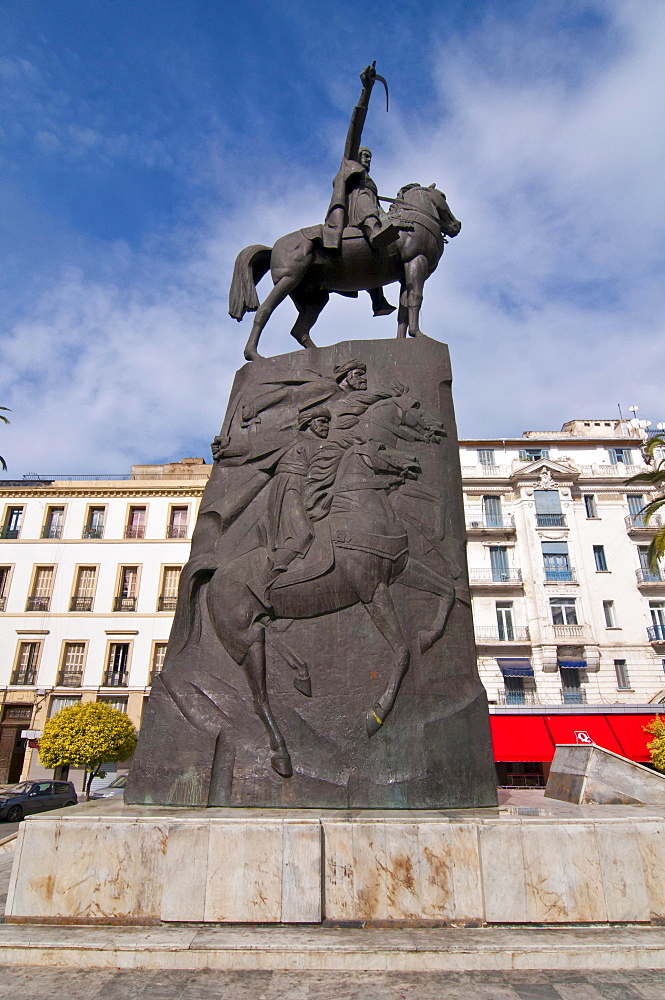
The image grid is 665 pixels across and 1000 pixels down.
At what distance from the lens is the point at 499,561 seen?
35938 mm

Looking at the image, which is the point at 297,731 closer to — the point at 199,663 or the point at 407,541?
the point at 199,663

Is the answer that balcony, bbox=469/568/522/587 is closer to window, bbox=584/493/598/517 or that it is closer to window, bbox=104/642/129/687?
window, bbox=584/493/598/517

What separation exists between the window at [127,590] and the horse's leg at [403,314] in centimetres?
2743

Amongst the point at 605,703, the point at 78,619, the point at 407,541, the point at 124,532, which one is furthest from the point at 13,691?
the point at 407,541

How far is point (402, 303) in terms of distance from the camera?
9609 mm

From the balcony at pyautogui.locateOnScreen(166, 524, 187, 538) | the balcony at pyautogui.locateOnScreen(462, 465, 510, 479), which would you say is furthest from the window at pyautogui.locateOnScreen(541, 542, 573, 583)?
the balcony at pyautogui.locateOnScreen(166, 524, 187, 538)

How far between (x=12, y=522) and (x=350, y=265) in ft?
106

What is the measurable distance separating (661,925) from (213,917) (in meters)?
3.29

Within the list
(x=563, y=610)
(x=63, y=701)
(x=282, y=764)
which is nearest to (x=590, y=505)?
(x=563, y=610)

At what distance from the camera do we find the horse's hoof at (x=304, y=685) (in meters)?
6.39

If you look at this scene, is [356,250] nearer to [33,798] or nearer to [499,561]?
[33,798]

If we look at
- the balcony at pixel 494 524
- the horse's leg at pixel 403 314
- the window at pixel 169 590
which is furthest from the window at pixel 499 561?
the horse's leg at pixel 403 314

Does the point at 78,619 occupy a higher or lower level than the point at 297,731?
higher

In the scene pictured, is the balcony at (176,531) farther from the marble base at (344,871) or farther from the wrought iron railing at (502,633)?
the marble base at (344,871)
